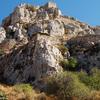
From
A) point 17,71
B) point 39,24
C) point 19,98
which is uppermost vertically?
point 39,24

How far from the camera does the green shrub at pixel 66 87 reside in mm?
44062

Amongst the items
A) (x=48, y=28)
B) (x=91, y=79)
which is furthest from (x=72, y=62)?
(x=48, y=28)

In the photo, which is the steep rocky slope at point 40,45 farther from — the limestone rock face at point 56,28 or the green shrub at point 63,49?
the green shrub at point 63,49

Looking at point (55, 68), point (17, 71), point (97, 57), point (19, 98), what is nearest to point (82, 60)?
point (97, 57)

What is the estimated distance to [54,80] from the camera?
46688 millimetres

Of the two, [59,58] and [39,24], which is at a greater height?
[39,24]

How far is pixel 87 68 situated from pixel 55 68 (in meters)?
5.87

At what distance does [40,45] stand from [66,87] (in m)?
16.5

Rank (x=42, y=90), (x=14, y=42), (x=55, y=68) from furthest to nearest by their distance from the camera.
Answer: (x=14, y=42) < (x=55, y=68) < (x=42, y=90)

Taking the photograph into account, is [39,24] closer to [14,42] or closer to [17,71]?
[14,42]

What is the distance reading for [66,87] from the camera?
45125mm

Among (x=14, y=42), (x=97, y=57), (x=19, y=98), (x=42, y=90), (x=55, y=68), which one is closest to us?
(x=19, y=98)

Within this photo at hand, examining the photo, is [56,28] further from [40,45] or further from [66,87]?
[66,87]

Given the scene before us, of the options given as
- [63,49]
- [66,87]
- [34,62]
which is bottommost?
[66,87]
